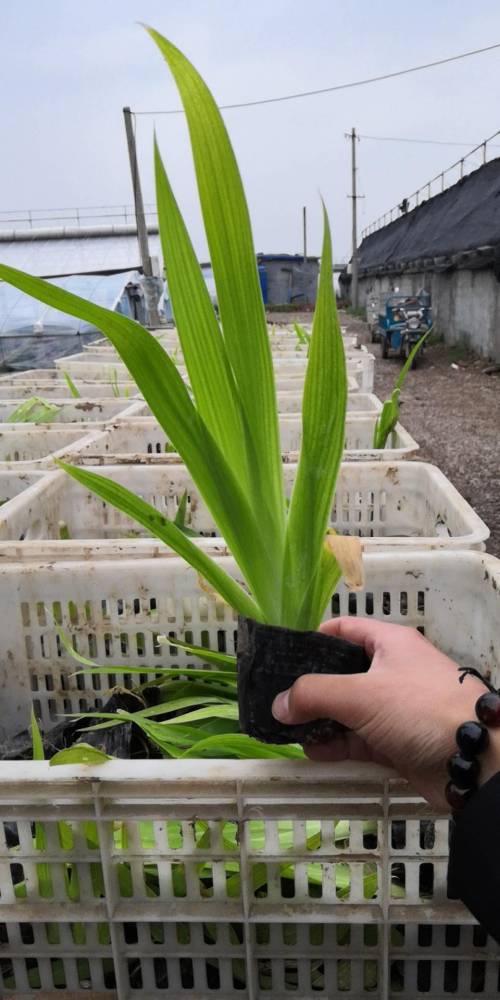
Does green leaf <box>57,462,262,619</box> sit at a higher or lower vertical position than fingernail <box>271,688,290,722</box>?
higher

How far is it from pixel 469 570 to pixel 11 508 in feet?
2.36

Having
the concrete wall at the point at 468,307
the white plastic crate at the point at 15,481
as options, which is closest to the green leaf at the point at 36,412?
the white plastic crate at the point at 15,481

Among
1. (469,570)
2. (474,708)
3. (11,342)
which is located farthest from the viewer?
(11,342)

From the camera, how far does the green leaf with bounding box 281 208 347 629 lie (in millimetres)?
522

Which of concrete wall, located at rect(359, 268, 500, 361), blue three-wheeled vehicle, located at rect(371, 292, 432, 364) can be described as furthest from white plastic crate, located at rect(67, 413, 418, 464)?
blue three-wheeled vehicle, located at rect(371, 292, 432, 364)

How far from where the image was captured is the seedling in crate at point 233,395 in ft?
1.62

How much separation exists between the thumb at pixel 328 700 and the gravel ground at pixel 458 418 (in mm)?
2242

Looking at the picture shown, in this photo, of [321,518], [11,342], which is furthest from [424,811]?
[11,342]

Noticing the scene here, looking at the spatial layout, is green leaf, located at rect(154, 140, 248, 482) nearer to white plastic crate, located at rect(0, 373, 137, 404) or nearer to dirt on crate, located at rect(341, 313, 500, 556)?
dirt on crate, located at rect(341, 313, 500, 556)

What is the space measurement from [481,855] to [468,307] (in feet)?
30.5

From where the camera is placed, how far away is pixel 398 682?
0.51 metres

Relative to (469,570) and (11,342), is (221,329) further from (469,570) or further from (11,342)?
(11,342)

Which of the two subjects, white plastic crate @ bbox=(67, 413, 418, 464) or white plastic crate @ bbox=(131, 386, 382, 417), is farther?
white plastic crate @ bbox=(131, 386, 382, 417)

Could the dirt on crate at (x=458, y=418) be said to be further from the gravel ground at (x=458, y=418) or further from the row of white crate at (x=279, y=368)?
the row of white crate at (x=279, y=368)
